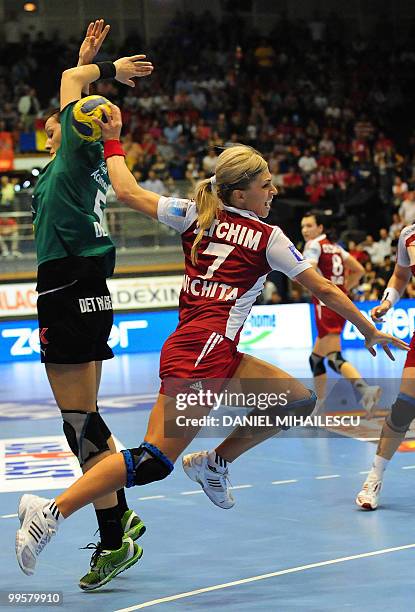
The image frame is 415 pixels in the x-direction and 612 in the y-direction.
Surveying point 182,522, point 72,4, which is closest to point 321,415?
point 182,522

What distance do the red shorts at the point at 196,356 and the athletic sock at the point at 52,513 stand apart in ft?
2.41

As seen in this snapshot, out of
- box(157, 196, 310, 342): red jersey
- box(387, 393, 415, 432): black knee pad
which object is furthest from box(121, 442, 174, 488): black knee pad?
box(387, 393, 415, 432): black knee pad

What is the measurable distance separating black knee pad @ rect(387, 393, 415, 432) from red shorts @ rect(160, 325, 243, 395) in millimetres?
2024

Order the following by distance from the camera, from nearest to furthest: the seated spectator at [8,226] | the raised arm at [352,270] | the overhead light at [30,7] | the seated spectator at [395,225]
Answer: the raised arm at [352,270] < the seated spectator at [8,226] < the seated spectator at [395,225] < the overhead light at [30,7]

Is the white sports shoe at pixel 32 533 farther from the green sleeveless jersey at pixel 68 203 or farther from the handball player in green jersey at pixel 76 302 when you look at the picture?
the green sleeveless jersey at pixel 68 203

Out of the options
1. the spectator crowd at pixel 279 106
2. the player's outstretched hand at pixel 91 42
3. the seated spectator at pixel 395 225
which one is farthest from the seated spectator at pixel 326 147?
the player's outstretched hand at pixel 91 42

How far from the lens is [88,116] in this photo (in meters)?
5.16

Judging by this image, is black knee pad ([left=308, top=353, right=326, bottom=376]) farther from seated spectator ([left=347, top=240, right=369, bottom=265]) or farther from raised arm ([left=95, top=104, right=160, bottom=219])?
seated spectator ([left=347, top=240, right=369, bottom=265])

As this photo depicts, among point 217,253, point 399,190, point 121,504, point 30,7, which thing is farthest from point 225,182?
point 30,7

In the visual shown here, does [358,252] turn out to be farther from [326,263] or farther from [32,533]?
[32,533]

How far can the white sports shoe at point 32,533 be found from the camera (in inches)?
187

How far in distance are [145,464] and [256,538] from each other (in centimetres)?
148

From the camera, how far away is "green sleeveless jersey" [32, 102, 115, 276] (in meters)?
5.29

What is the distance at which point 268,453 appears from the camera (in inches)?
355
